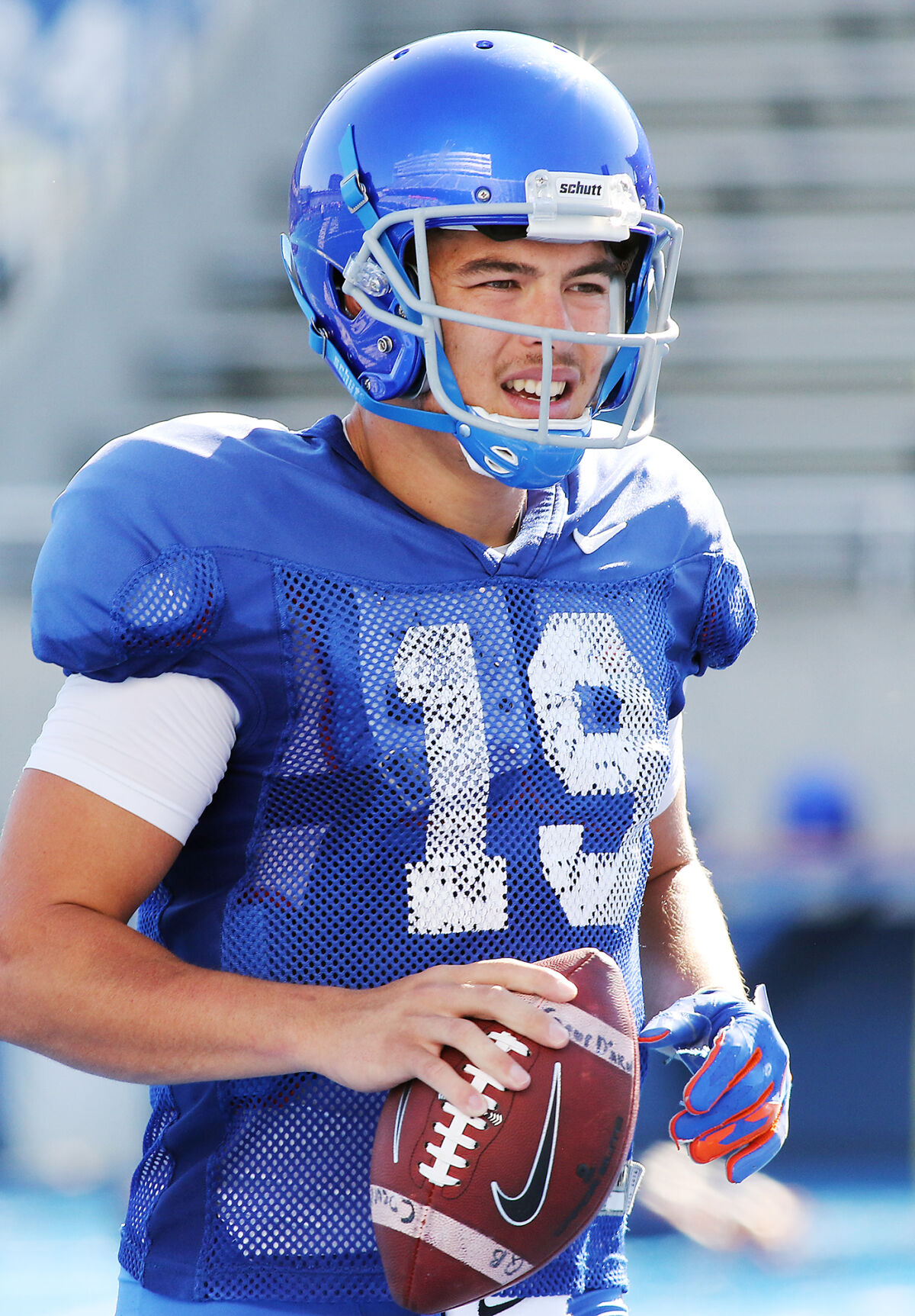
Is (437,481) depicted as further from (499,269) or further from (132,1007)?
(132,1007)

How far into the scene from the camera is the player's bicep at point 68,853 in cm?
99

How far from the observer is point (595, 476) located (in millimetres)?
1293

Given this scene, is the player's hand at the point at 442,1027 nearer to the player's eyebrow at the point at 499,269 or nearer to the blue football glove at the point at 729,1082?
the blue football glove at the point at 729,1082

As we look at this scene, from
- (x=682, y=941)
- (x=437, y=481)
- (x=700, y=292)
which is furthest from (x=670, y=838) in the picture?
(x=700, y=292)

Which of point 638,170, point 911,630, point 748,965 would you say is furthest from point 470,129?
point 911,630

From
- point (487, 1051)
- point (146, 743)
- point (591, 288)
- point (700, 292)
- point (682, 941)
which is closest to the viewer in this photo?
point (487, 1051)

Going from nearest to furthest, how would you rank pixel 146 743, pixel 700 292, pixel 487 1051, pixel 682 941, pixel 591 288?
pixel 487 1051
pixel 146 743
pixel 591 288
pixel 682 941
pixel 700 292

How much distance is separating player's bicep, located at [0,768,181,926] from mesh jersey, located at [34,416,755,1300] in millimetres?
84

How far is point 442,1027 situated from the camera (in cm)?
92

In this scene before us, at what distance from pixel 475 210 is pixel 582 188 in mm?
77

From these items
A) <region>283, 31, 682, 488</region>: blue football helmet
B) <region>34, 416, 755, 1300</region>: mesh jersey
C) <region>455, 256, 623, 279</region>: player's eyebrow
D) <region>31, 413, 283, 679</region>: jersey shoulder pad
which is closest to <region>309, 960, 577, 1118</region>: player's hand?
<region>34, 416, 755, 1300</region>: mesh jersey

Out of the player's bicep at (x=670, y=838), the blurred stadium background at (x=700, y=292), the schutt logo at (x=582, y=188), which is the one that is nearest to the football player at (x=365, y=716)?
the schutt logo at (x=582, y=188)

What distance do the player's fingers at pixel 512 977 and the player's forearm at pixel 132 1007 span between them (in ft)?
0.27

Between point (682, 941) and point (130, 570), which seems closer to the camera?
point (130, 570)
